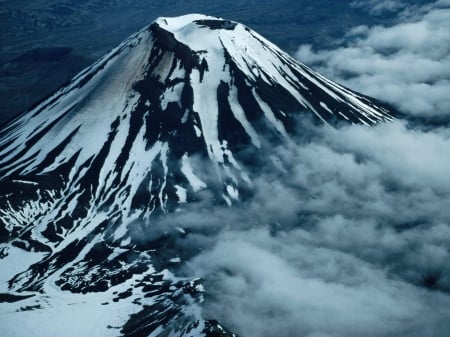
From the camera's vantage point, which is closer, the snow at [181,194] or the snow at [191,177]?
→ the snow at [181,194]

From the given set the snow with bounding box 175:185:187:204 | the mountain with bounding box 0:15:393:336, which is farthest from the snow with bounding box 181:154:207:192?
the snow with bounding box 175:185:187:204

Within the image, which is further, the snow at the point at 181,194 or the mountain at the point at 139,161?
the snow at the point at 181,194

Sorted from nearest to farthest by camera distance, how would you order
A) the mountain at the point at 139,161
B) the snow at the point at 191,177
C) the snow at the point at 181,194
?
the mountain at the point at 139,161 → the snow at the point at 181,194 → the snow at the point at 191,177

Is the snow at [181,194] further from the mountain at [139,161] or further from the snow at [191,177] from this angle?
the snow at [191,177]

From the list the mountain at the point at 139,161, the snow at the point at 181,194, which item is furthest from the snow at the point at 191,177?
the snow at the point at 181,194

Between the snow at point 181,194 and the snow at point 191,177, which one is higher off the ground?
the snow at point 191,177

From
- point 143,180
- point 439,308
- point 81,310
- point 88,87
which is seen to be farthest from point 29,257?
point 439,308

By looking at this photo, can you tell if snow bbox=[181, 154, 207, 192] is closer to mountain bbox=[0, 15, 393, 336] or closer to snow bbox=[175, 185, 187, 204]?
mountain bbox=[0, 15, 393, 336]

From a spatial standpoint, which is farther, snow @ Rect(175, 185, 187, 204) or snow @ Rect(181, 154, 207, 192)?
snow @ Rect(181, 154, 207, 192)

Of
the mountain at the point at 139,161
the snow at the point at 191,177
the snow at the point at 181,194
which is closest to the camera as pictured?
the mountain at the point at 139,161

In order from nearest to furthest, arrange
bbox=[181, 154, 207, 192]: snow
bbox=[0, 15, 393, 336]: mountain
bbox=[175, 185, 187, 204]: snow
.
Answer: bbox=[0, 15, 393, 336]: mountain
bbox=[175, 185, 187, 204]: snow
bbox=[181, 154, 207, 192]: snow
